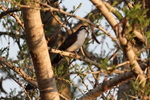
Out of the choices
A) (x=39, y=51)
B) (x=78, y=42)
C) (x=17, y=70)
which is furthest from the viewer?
(x=78, y=42)

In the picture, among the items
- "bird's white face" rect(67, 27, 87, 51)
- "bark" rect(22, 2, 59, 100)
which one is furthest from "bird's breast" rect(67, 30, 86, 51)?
"bark" rect(22, 2, 59, 100)

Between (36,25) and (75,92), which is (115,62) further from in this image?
(75,92)

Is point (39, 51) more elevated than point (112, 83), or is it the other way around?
point (39, 51)

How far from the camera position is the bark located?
125 inches

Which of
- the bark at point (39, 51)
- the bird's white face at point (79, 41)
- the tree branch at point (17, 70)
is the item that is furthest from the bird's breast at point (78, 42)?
the bark at point (39, 51)

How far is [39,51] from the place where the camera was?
3.29 meters

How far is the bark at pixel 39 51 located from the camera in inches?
125

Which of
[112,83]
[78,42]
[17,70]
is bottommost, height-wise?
[112,83]

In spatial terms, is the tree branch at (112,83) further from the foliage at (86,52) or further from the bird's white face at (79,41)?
the bird's white face at (79,41)

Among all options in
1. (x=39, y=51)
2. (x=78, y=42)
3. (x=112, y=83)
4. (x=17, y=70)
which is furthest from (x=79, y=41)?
(x=112, y=83)

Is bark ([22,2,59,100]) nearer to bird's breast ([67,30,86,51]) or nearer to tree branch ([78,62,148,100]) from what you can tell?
tree branch ([78,62,148,100])

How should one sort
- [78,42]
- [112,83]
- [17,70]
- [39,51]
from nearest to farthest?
[112,83] < [39,51] < [17,70] < [78,42]

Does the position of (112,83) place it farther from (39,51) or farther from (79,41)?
(79,41)

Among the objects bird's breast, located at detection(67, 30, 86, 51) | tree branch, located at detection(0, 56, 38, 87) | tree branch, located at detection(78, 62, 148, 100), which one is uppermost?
bird's breast, located at detection(67, 30, 86, 51)
